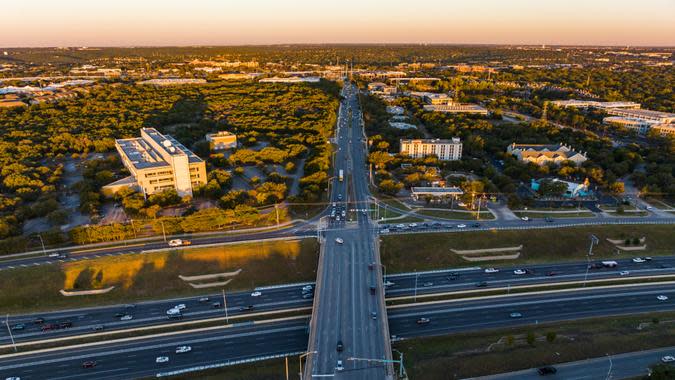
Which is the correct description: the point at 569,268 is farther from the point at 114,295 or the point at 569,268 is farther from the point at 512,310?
the point at 114,295

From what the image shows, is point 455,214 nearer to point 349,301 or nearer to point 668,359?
point 349,301

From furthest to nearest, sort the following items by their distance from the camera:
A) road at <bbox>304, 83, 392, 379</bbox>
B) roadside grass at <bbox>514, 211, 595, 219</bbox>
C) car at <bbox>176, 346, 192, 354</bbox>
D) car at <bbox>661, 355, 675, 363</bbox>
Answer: roadside grass at <bbox>514, 211, 595, 219</bbox> → car at <bbox>176, 346, 192, 354</bbox> → car at <bbox>661, 355, 675, 363</bbox> → road at <bbox>304, 83, 392, 379</bbox>

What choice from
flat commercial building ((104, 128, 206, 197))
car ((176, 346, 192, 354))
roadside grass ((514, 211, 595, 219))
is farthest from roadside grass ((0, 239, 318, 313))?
roadside grass ((514, 211, 595, 219))

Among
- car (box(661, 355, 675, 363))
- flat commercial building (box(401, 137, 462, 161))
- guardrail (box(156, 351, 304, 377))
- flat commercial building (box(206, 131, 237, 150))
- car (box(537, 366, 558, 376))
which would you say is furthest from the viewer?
flat commercial building (box(206, 131, 237, 150))

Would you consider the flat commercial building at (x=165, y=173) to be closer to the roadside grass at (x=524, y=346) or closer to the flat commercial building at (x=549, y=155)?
the roadside grass at (x=524, y=346)

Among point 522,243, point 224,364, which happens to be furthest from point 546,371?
point 224,364

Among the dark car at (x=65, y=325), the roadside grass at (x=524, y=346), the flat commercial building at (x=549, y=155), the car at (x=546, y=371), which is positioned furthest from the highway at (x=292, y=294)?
the flat commercial building at (x=549, y=155)

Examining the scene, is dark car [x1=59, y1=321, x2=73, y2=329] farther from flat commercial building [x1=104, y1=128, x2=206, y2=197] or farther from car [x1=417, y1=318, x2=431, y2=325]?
car [x1=417, y1=318, x2=431, y2=325]
